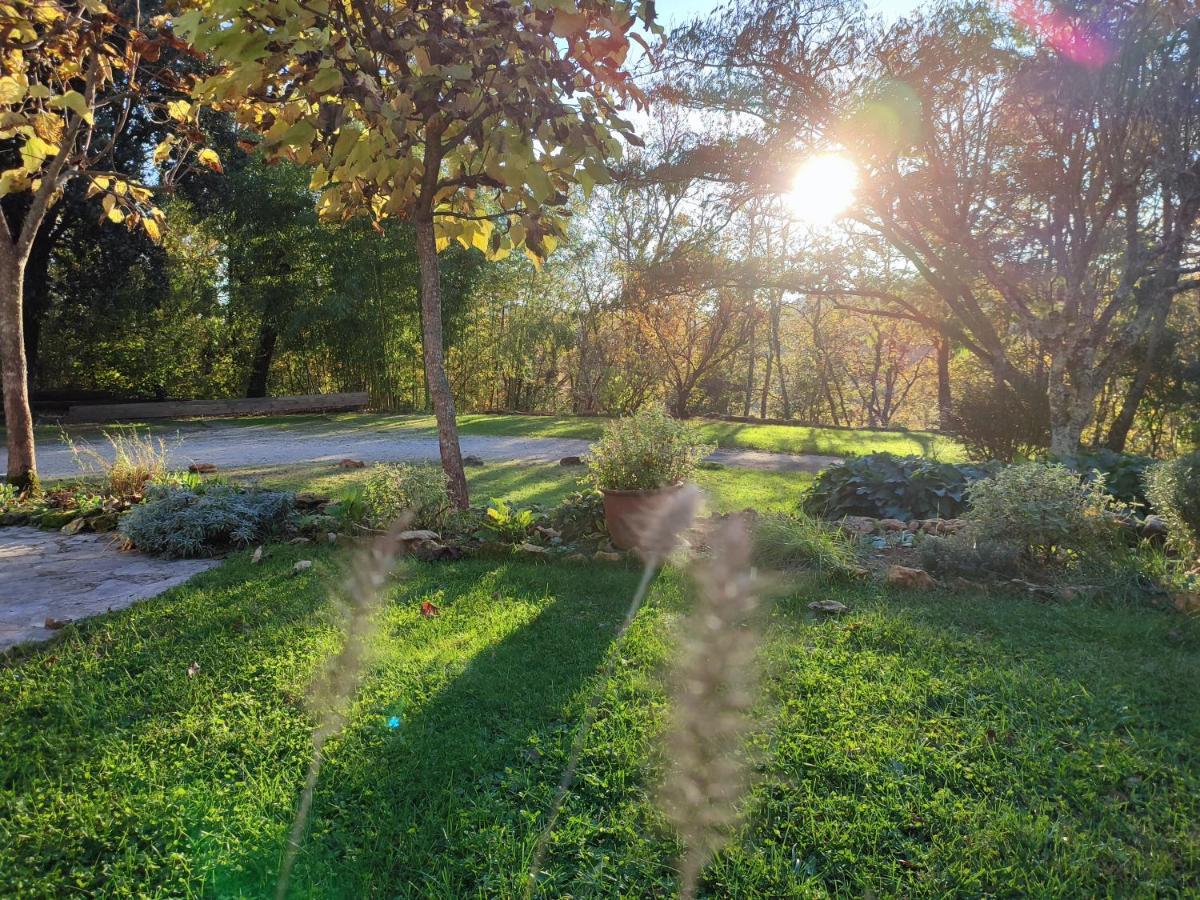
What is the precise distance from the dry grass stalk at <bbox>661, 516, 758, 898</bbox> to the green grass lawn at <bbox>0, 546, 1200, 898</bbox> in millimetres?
50

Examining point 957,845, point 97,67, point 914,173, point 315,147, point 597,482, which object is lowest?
point 957,845

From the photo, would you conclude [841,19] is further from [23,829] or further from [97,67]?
[23,829]

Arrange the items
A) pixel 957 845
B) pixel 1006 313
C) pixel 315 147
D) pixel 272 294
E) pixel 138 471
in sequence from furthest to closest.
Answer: pixel 272 294 → pixel 1006 313 → pixel 138 471 → pixel 315 147 → pixel 957 845

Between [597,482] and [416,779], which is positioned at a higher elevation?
[597,482]

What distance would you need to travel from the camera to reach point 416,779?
1.58 meters

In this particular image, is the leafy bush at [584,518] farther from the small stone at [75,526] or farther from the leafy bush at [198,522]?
the small stone at [75,526]

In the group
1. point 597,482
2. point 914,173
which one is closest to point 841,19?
point 914,173

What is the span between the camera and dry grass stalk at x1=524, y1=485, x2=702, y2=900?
5.02ft

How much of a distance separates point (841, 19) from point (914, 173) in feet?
6.67

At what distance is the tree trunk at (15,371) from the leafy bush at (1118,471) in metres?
7.48

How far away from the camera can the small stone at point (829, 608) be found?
8.85 ft

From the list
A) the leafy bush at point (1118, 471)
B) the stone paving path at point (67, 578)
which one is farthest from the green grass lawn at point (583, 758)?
the leafy bush at point (1118, 471)

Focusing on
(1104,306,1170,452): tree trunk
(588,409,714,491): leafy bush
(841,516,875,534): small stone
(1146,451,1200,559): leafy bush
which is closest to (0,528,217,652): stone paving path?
(588,409,714,491): leafy bush

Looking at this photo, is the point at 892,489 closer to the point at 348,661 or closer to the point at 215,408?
the point at 348,661
